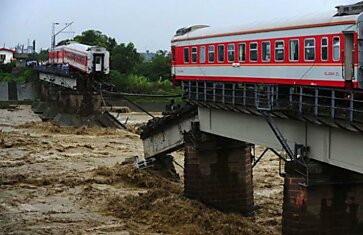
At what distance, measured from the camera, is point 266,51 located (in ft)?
80.7

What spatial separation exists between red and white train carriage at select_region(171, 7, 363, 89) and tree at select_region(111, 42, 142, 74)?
81386 millimetres

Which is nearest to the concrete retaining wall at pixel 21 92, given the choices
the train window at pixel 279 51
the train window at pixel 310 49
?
the train window at pixel 279 51

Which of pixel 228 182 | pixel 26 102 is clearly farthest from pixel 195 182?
pixel 26 102

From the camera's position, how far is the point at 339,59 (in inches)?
792

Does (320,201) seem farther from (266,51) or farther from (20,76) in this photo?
(20,76)

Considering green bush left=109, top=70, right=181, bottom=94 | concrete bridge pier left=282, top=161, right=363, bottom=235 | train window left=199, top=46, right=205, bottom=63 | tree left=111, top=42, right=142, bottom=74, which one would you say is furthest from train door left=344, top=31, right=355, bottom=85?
tree left=111, top=42, right=142, bottom=74

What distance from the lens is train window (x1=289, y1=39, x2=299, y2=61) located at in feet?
73.9

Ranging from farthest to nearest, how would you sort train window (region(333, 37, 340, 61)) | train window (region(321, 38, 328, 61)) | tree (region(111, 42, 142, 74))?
1. tree (region(111, 42, 142, 74))
2. train window (region(321, 38, 328, 61))
3. train window (region(333, 37, 340, 61))

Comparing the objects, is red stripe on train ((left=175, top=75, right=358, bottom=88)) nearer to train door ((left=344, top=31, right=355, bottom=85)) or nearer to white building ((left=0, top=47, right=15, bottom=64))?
train door ((left=344, top=31, right=355, bottom=85))

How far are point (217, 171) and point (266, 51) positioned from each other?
7.36 m

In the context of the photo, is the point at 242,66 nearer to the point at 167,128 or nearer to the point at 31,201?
the point at 167,128

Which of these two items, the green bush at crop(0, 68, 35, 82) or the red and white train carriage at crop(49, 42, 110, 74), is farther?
the green bush at crop(0, 68, 35, 82)

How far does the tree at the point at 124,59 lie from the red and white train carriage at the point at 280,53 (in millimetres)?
81386

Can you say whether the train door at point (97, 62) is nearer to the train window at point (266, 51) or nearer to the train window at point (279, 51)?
the train window at point (266, 51)
